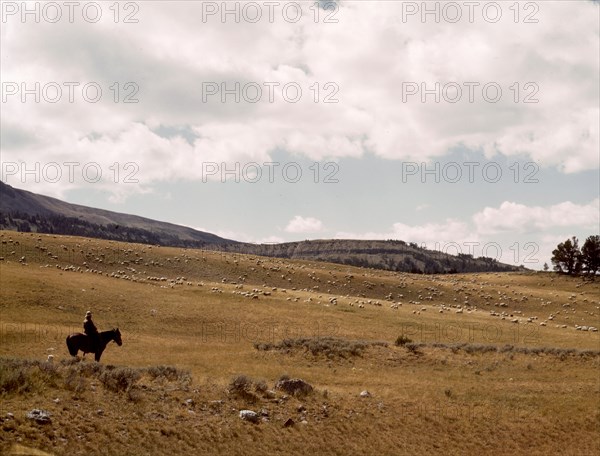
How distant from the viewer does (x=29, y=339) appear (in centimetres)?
3419

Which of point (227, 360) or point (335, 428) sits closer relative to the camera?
point (335, 428)

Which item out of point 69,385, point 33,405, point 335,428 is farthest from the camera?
point 335,428

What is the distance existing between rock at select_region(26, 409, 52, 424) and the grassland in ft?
0.92

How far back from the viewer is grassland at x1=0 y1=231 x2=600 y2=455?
18.5 meters

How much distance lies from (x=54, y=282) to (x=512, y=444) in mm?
49525

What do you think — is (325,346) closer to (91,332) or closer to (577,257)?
(91,332)

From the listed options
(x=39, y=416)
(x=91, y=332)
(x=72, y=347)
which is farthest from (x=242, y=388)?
(x=72, y=347)

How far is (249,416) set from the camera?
68.2 ft

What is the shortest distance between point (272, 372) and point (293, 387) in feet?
20.1

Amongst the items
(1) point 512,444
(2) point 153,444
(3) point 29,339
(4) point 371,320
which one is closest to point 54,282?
(3) point 29,339

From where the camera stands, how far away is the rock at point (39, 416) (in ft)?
52.6

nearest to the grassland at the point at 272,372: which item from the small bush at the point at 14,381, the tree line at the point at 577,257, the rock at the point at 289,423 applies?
the small bush at the point at 14,381

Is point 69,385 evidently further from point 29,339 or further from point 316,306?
point 316,306

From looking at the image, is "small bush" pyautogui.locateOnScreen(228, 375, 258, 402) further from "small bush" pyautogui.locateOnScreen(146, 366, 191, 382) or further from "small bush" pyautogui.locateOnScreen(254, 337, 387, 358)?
"small bush" pyautogui.locateOnScreen(254, 337, 387, 358)
